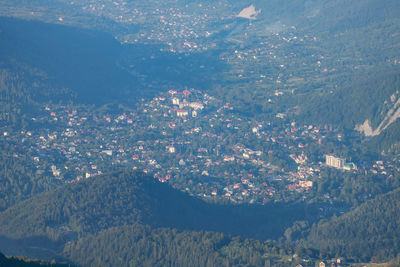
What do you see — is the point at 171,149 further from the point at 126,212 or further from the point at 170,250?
the point at 170,250

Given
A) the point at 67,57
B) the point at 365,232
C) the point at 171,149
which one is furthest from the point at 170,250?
the point at 67,57

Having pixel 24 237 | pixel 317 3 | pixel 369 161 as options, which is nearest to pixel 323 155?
pixel 369 161

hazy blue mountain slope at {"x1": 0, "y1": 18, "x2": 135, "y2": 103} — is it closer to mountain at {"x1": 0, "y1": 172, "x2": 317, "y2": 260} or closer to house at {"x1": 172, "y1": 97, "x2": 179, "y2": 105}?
house at {"x1": 172, "y1": 97, "x2": 179, "y2": 105}

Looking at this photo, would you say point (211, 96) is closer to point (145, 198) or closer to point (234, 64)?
point (234, 64)

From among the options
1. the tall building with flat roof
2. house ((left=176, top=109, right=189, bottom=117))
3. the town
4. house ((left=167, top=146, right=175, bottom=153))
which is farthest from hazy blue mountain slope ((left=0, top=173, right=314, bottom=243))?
house ((left=176, top=109, right=189, bottom=117))

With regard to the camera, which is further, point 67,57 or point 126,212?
point 67,57

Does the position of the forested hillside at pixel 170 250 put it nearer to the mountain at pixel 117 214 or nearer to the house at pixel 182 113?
the mountain at pixel 117 214

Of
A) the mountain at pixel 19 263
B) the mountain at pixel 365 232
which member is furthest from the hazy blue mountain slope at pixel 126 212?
the mountain at pixel 19 263
